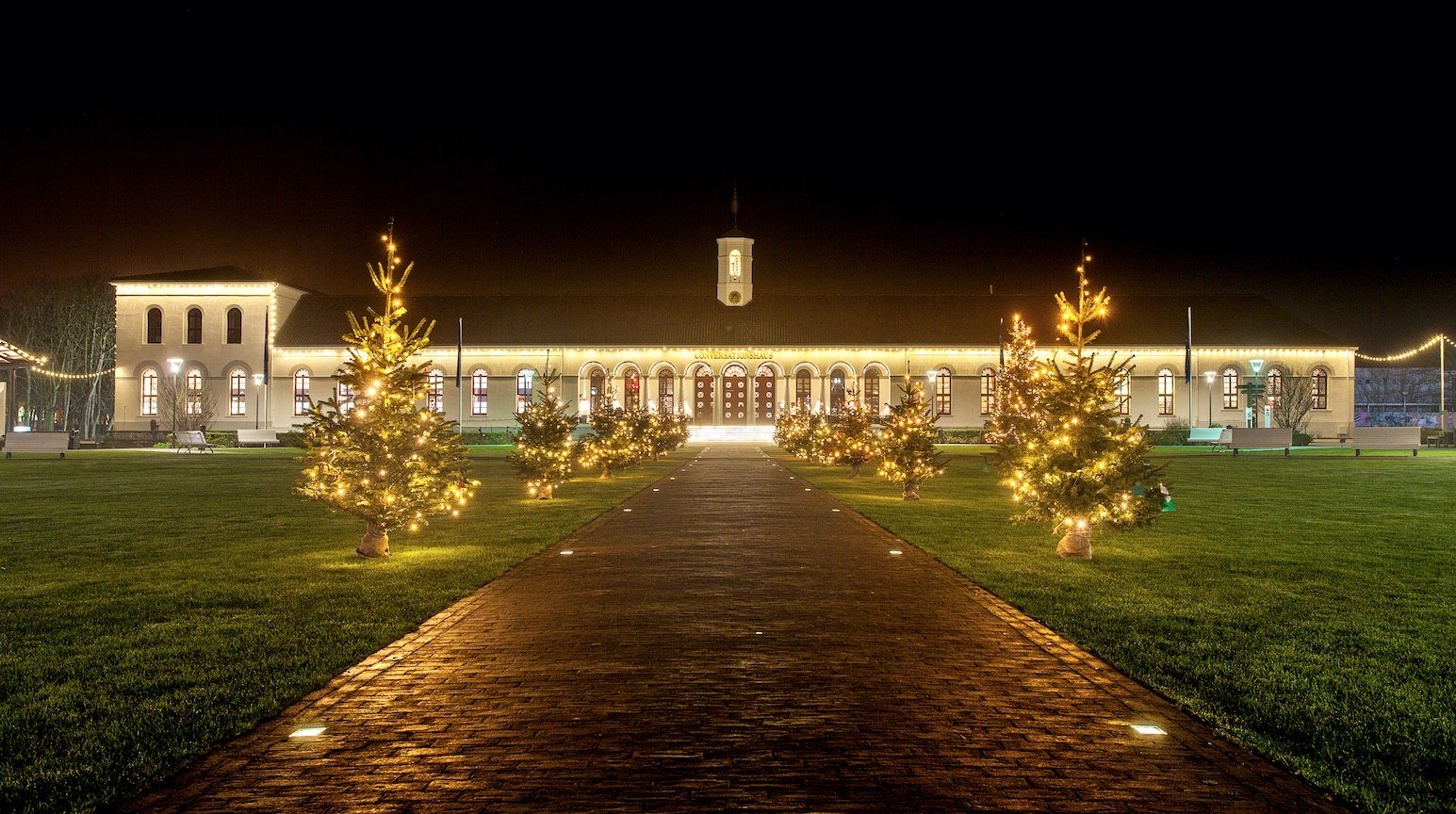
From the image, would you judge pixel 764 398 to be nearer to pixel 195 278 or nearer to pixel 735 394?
pixel 735 394

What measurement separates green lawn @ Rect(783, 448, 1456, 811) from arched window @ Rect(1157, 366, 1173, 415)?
1775 inches

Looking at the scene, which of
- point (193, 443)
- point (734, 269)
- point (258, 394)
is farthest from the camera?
point (734, 269)

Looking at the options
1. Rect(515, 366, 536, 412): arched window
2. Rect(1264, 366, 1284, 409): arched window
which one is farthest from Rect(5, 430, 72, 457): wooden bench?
Rect(1264, 366, 1284, 409): arched window

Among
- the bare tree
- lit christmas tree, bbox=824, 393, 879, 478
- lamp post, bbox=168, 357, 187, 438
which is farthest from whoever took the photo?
lamp post, bbox=168, 357, 187, 438

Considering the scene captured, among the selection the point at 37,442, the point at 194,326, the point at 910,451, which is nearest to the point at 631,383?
the point at 194,326

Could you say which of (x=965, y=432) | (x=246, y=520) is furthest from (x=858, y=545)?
(x=965, y=432)

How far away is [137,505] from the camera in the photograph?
17531mm

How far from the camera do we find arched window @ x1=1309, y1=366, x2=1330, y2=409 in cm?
6109

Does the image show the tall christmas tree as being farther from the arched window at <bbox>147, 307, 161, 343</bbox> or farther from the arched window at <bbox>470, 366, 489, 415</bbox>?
the arched window at <bbox>147, 307, 161, 343</bbox>

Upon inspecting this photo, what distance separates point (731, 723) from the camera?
5.20 metres

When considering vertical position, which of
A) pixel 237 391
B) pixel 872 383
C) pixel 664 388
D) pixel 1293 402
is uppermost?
pixel 872 383

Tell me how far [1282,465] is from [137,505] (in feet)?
101

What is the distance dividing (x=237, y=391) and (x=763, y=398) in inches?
1275

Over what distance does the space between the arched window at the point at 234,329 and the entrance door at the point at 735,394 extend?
30.0 m
